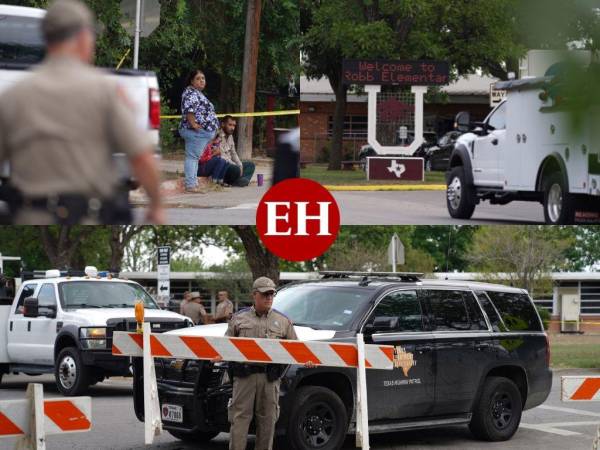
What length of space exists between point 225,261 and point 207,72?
154 ft

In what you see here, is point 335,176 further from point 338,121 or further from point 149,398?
point 149,398

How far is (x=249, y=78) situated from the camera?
40.8 ft

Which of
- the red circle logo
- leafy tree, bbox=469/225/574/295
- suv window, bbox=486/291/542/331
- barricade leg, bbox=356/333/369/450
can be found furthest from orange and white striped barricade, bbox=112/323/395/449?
leafy tree, bbox=469/225/574/295

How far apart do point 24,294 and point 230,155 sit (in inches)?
259

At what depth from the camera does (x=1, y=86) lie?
4.44 metres

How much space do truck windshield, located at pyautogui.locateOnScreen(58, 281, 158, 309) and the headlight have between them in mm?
1121

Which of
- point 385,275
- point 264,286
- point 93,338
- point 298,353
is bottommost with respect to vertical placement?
point 93,338

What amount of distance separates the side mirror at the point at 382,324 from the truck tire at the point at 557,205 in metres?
3.56

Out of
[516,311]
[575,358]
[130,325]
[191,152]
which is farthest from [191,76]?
[575,358]

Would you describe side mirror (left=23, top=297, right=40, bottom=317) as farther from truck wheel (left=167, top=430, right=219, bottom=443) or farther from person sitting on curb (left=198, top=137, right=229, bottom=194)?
truck wheel (left=167, top=430, right=219, bottom=443)

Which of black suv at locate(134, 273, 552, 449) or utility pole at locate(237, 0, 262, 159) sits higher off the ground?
utility pole at locate(237, 0, 262, 159)

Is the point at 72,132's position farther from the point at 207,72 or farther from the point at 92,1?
the point at 207,72

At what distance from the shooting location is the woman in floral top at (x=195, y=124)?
1000 centimetres

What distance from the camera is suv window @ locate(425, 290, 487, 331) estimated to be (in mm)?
11023
